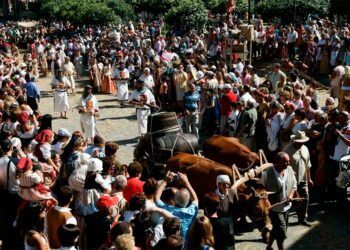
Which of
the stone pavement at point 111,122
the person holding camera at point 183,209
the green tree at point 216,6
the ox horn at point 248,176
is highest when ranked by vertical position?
the green tree at point 216,6

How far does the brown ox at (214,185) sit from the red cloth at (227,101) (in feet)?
12.1

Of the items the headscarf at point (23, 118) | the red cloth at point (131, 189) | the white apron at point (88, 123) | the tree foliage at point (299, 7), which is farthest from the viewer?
the tree foliage at point (299, 7)

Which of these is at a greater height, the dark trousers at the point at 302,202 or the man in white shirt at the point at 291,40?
the man in white shirt at the point at 291,40

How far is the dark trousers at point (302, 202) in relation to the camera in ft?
31.2

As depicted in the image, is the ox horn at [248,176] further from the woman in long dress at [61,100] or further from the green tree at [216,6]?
the green tree at [216,6]

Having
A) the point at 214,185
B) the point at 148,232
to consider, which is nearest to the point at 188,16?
the point at 214,185

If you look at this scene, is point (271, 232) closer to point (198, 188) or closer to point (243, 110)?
point (198, 188)

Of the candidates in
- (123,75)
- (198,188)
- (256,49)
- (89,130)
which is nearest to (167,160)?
(198,188)

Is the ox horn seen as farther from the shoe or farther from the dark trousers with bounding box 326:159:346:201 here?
the dark trousers with bounding box 326:159:346:201

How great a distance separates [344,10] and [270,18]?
5588mm

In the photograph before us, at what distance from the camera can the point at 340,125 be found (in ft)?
33.8

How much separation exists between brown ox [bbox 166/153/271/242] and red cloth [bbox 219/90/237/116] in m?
3.69

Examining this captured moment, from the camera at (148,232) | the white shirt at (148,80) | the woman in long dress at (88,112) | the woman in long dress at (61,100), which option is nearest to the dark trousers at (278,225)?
the camera at (148,232)

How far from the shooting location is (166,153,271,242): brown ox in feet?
25.5
